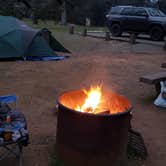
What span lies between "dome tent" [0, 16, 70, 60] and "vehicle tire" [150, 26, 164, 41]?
29.6ft

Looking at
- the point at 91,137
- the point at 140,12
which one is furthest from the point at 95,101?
the point at 140,12

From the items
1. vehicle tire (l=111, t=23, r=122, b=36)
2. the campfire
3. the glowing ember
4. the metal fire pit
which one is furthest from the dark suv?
the metal fire pit

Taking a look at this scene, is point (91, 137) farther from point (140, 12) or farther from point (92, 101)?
point (140, 12)

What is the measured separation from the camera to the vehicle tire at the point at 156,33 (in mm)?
20036

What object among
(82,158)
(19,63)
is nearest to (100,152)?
(82,158)

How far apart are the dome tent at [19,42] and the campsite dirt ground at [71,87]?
29.3 inches

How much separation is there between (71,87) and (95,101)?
4097mm

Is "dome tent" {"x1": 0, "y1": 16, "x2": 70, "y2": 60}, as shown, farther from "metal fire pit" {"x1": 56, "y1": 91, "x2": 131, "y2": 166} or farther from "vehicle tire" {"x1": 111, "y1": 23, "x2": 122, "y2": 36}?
"vehicle tire" {"x1": 111, "y1": 23, "x2": 122, "y2": 36}

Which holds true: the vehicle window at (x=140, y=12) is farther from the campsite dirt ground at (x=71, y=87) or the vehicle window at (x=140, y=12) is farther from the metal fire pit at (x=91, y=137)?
the metal fire pit at (x=91, y=137)

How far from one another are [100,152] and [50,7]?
3777 centimetres

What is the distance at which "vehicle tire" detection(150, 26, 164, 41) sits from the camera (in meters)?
20.0

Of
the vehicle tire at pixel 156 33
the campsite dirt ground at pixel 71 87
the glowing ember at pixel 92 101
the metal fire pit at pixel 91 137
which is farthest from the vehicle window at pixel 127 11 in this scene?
the metal fire pit at pixel 91 137

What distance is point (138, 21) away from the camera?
2088 cm

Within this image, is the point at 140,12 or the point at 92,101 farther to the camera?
the point at 140,12
